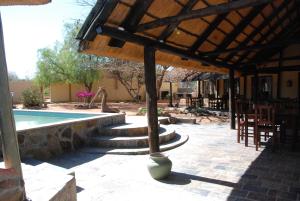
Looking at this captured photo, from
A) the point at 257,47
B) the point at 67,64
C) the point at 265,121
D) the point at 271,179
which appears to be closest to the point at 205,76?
the point at 257,47

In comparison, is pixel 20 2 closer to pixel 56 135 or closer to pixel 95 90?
pixel 56 135

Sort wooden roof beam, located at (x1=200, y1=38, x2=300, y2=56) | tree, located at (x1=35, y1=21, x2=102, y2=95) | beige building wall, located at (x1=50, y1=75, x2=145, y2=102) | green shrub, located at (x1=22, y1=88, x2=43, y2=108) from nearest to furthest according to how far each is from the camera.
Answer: wooden roof beam, located at (x1=200, y1=38, x2=300, y2=56), green shrub, located at (x1=22, y1=88, x2=43, y2=108), tree, located at (x1=35, y1=21, x2=102, y2=95), beige building wall, located at (x1=50, y1=75, x2=145, y2=102)

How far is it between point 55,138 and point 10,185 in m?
4.52

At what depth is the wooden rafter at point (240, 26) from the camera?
23.2 ft

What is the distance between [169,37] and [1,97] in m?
4.17

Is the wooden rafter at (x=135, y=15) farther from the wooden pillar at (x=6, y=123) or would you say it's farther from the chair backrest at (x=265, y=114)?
the chair backrest at (x=265, y=114)

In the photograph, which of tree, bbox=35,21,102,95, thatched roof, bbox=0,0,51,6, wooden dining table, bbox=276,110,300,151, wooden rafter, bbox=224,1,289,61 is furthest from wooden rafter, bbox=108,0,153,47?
tree, bbox=35,21,102,95

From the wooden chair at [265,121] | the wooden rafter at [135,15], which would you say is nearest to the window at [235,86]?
the wooden chair at [265,121]

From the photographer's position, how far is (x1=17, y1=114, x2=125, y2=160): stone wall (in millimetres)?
5977

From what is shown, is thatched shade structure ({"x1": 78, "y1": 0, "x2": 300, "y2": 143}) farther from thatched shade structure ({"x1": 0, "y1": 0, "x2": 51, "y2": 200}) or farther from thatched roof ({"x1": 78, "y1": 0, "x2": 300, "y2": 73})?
thatched shade structure ({"x1": 0, "y1": 0, "x2": 51, "y2": 200})

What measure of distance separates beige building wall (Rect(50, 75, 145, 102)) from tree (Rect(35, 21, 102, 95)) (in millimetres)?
3126

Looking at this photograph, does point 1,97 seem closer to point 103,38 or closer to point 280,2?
point 103,38

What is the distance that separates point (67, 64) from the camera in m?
21.6

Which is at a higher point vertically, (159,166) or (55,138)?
(55,138)
